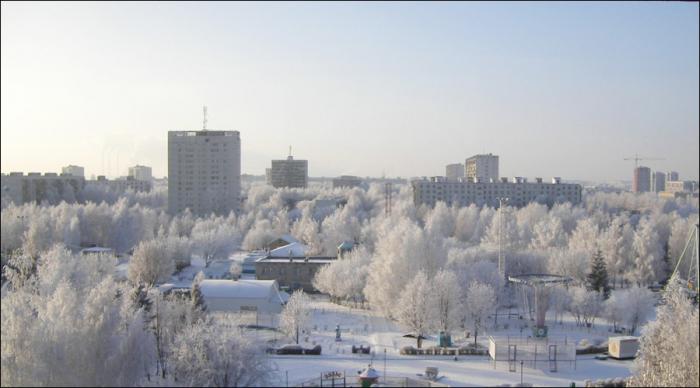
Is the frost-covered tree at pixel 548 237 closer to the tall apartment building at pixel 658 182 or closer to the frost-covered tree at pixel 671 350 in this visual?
the frost-covered tree at pixel 671 350

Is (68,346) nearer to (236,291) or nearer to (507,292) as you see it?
(236,291)

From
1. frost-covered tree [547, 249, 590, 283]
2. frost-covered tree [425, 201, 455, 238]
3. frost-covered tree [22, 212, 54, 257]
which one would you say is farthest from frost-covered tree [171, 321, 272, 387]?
frost-covered tree [425, 201, 455, 238]

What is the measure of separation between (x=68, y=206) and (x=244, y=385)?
29.1m

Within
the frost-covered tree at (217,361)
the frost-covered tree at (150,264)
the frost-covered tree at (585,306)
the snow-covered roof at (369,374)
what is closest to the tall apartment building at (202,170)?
the frost-covered tree at (150,264)

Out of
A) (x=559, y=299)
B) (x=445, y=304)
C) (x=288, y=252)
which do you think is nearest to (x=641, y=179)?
(x=288, y=252)

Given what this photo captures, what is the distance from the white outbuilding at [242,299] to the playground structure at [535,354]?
27.2ft

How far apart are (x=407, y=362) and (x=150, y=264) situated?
1399cm

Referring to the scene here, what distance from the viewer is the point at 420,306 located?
20.6 metres

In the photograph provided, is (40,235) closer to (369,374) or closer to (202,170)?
(369,374)

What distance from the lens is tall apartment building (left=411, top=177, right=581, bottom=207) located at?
56.3 meters

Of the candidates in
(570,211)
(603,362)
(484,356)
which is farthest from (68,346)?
(570,211)

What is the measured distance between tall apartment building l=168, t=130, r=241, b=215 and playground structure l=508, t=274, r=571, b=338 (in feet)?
112

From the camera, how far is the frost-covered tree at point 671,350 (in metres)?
13.7

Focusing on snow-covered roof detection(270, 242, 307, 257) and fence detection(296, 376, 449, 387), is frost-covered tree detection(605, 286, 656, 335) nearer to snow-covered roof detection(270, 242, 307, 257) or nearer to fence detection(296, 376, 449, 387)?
fence detection(296, 376, 449, 387)
